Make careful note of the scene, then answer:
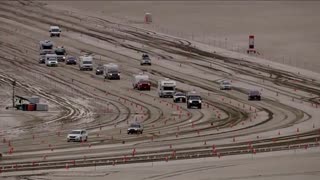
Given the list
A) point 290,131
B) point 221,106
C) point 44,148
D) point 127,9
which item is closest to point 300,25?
point 127,9

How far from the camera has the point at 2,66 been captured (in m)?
115

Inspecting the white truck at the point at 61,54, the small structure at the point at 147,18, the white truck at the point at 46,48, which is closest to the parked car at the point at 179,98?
the white truck at the point at 61,54

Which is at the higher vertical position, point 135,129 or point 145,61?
point 145,61

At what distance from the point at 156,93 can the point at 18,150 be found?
3060 centimetres

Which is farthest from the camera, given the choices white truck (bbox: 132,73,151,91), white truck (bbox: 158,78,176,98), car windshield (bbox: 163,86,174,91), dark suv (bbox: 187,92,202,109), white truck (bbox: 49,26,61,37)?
white truck (bbox: 49,26,61,37)

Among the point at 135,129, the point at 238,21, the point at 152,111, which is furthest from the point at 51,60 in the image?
the point at 238,21

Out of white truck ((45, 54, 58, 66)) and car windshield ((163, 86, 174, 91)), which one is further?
white truck ((45, 54, 58, 66))

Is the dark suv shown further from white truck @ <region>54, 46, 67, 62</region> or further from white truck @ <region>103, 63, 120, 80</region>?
white truck @ <region>54, 46, 67, 62</region>

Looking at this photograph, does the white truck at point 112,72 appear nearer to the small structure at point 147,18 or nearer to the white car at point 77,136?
the white car at point 77,136

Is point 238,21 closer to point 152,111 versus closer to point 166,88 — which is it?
point 166,88

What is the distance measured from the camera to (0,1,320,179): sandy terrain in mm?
64750

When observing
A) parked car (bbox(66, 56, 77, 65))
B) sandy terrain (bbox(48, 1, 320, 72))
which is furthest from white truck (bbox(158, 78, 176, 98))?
parked car (bbox(66, 56, 77, 65))

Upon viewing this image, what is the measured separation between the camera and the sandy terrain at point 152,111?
6475cm

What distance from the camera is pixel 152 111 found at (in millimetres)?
87062
